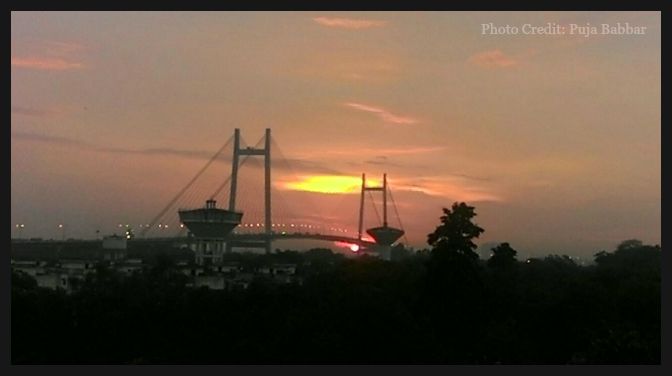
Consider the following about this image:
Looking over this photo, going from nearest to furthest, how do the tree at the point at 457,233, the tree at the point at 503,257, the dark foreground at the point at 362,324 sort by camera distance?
1. the dark foreground at the point at 362,324
2. the tree at the point at 457,233
3. the tree at the point at 503,257

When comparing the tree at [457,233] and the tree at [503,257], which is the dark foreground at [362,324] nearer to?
the tree at [457,233]

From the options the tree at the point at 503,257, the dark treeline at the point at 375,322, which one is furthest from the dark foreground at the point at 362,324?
the tree at the point at 503,257

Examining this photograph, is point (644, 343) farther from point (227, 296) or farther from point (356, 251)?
point (356, 251)

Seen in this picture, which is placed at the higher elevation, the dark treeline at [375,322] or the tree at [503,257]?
the tree at [503,257]

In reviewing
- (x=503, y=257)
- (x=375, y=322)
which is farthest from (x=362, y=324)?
(x=503, y=257)

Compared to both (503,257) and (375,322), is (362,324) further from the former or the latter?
(503,257)

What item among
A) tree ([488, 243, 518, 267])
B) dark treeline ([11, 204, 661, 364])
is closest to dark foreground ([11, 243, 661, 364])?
dark treeline ([11, 204, 661, 364])

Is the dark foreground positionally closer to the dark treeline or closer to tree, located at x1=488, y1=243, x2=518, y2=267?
the dark treeline
